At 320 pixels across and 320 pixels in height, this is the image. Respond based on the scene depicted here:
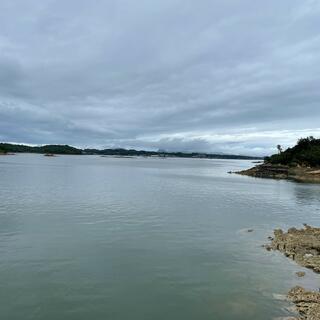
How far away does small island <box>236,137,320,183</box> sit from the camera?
109656 mm

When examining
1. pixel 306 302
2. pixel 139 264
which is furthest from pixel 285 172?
pixel 306 302

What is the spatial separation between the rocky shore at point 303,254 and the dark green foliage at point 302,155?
305 ft

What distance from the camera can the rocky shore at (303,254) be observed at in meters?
15.5

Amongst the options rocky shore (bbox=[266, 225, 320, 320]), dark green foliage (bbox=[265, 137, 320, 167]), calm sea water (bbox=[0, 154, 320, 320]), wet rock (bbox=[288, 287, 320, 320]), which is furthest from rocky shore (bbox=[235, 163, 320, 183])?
wet rock (bbox=[288, 287, 320, 320])

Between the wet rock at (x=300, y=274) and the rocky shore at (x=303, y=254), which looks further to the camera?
the wet rock at (x=300, y=274)

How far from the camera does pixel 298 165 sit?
121 m

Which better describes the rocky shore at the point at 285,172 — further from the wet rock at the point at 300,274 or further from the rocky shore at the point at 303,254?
the wet rock at the point at 300,274

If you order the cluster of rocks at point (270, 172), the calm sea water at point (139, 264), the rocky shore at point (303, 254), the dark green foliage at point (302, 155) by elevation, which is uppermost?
the dark green foliage at point (302, 155)

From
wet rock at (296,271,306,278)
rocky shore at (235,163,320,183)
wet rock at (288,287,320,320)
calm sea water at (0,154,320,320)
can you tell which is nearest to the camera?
wet rock at (288,287,320,320)

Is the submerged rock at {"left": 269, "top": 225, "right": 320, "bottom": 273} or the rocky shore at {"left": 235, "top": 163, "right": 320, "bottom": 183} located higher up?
the rocky shore at {"left": 235, "top": 163, "right": 320, "bottom": 183}

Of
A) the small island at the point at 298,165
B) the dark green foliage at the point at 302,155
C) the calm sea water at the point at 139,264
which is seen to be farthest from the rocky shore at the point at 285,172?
the calm sea water at the point at 139,264

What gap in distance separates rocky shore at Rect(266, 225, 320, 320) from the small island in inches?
2989

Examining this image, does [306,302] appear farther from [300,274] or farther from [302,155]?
[302,155]

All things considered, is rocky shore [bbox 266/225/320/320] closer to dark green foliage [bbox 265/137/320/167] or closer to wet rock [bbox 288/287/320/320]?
wet rock [bbox 288/287/320/320]
